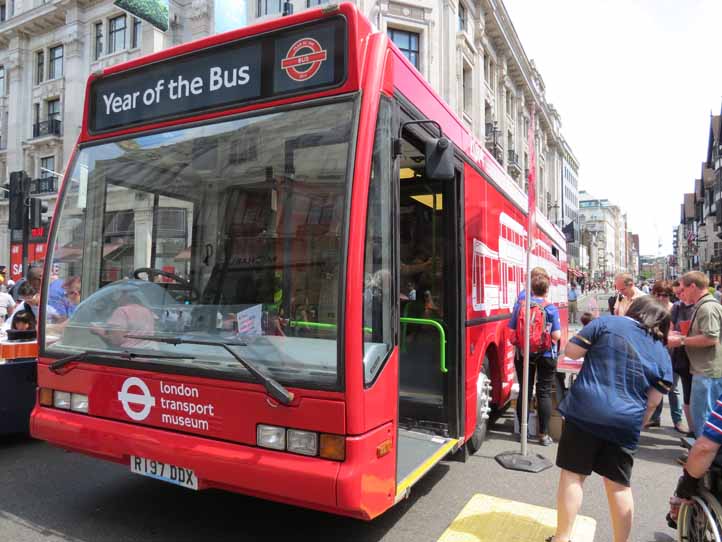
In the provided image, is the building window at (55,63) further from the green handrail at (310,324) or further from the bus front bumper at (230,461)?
the green handrail at (310,324)

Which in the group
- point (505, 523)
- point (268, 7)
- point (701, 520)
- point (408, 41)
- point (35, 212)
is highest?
point (268, 7)

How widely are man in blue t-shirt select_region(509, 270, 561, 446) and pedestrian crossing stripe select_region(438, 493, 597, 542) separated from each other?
185cm

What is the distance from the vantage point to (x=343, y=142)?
2961 millimetres

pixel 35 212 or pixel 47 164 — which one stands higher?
pixel 47 164

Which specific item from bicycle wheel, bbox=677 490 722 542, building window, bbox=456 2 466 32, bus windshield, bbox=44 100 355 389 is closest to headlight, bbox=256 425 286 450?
bus windshield, bbox=44 100 355 389

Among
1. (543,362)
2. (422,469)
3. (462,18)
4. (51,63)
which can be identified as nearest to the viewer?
(422,469)

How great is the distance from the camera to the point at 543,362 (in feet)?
19.0

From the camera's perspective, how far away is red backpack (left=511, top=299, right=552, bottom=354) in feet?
18.3

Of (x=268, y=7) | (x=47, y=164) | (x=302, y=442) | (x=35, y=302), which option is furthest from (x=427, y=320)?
(x=47, y=164)

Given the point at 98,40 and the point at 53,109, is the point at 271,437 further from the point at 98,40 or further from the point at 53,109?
the point at 53,109

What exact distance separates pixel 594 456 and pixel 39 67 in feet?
131

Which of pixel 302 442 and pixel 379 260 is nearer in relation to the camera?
pixel 302 442

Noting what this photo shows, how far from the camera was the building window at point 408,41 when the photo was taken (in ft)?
80.5

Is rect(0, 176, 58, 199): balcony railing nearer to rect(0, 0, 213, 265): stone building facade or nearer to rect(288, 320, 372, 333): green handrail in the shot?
rect(0, 0, 213, 265): stone building facade
